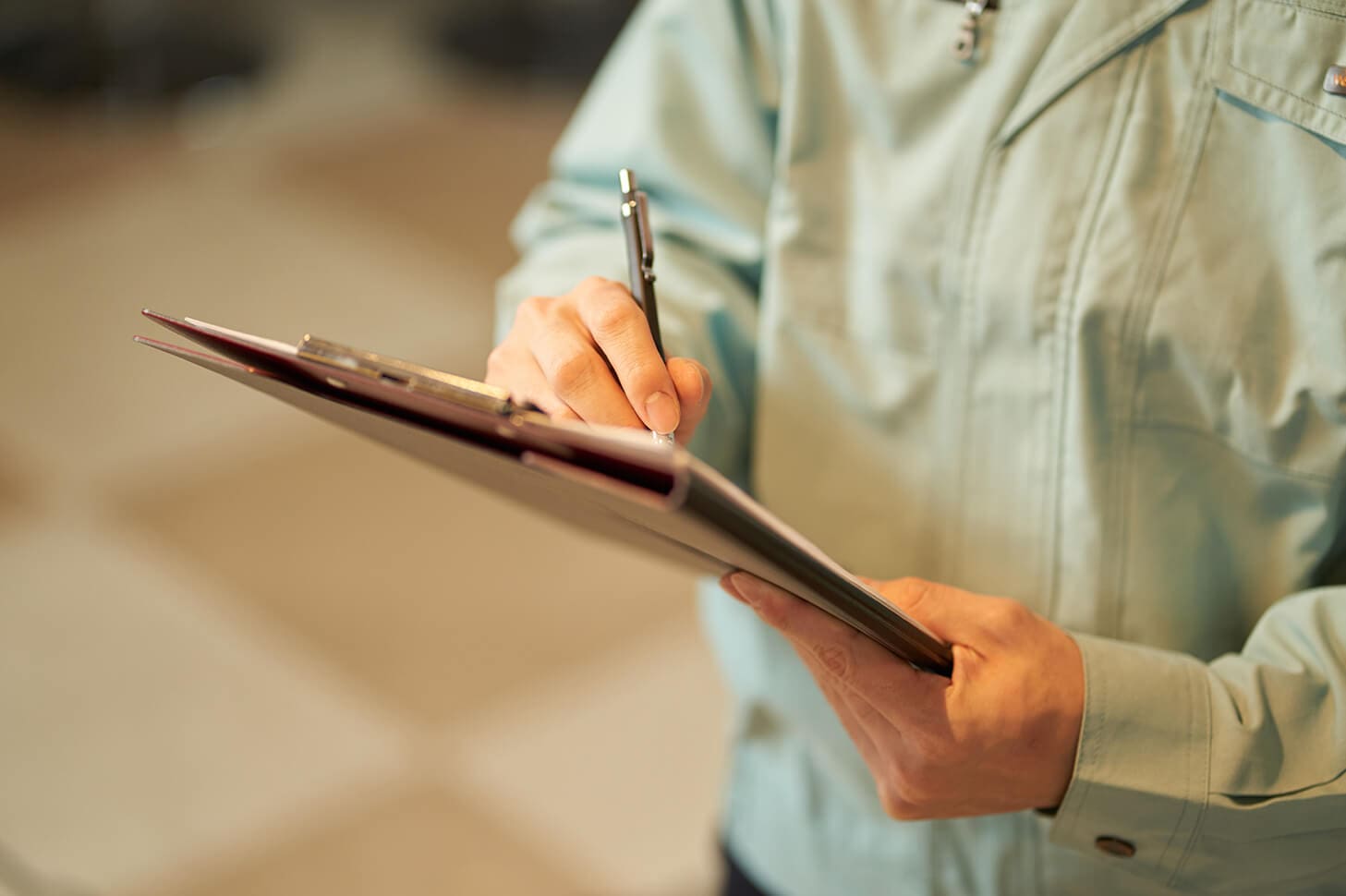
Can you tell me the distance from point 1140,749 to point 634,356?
35 cm

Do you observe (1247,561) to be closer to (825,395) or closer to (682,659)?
(825,395)

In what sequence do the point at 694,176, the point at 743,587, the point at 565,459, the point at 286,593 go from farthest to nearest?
the point at 286,593 < the point at 694,176 < the point at 743,587 < the point at 565,459

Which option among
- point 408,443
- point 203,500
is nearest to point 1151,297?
point 408,443

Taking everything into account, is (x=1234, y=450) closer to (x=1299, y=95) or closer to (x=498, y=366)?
(x=1299, y=95)

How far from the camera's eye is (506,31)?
4047 millimetres

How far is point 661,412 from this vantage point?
2.16ft

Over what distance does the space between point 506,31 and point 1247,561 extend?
367cm

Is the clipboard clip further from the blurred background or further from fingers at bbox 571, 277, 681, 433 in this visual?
the blurred background

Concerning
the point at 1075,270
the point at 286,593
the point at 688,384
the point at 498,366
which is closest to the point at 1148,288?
the point at 1075,270

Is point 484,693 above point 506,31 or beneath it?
beneath

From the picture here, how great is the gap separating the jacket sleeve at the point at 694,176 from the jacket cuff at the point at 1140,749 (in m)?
0.31

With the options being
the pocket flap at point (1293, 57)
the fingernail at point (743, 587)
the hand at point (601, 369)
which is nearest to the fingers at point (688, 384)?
the hand at point (601, 369)

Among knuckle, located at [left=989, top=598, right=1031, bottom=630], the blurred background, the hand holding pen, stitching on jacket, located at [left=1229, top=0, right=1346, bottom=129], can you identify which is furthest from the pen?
the blurred background

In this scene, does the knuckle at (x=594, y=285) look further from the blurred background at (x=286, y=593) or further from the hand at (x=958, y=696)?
the blurred background at (x=286, y=593)
